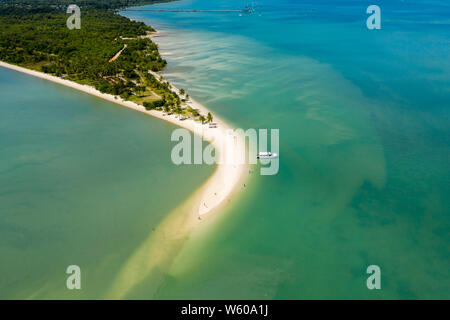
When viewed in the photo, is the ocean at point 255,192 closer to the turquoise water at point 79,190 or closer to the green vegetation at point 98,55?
the turquoise water at point 79,190

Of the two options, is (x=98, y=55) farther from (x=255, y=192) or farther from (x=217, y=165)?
(x=255, y=192)

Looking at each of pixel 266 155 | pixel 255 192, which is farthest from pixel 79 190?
pixel 266 155

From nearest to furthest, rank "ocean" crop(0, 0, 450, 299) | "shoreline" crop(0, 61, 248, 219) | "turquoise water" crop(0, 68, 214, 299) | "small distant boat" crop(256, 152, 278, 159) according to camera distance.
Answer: "ocean" crop(0, 0, 450, 299) → "turquoise water" crop(0, 68, 214, 299) → "shoreline" crop(0, 61, 248, 219) → "small distant boat" crop(256, 152, 278, 159)

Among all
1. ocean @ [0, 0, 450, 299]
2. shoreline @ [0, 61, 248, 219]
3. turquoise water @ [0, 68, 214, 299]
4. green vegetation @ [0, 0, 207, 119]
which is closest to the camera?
ocean @ [0, 0, 450, 299]

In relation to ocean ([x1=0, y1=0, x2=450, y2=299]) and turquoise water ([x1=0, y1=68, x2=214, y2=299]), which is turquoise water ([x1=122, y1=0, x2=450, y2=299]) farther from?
turquoise water ([x1=0, y1=68, x2=214, y2=299])

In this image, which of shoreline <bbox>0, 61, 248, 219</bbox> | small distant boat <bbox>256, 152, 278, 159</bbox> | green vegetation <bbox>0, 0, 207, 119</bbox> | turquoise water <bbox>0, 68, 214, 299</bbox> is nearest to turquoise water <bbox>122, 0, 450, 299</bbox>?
small distant boat <bbox>256, 152, 278, 159</bbox>

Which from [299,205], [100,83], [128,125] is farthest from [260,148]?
[100,83]
